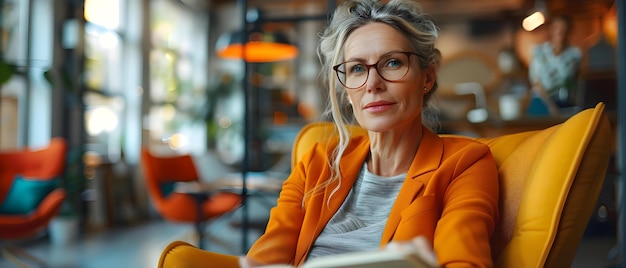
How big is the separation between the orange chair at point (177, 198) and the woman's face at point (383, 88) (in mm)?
2970

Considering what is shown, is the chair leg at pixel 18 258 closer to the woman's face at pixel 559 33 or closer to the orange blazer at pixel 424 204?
the orange blazer at pixel 424 204

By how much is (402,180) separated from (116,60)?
6.40 m

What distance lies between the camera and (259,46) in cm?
557

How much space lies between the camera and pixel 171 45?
853 cm

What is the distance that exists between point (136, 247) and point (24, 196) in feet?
4.30

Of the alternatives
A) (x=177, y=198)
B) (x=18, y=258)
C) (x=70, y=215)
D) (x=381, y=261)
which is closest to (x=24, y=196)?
(x=18, y=258)

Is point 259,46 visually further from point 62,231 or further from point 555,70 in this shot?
point 555,70

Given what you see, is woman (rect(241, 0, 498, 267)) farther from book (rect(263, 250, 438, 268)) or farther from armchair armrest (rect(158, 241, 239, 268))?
book (rect(263, 250, 438, 268))

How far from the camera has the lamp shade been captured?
529 centimetres

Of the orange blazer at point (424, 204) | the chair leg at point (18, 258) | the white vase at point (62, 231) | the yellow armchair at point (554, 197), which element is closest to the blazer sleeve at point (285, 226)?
the orange blazer at point (424, 204)

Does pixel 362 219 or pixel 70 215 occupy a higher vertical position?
pixel 362 219

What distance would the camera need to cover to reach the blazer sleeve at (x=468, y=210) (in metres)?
1.08

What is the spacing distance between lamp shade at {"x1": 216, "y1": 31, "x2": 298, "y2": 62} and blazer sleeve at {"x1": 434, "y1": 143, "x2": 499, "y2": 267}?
385 centimetres

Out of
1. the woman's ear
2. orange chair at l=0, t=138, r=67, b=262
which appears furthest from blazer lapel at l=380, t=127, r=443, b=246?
orange chair at l=0, t=138, r=67, b=262
